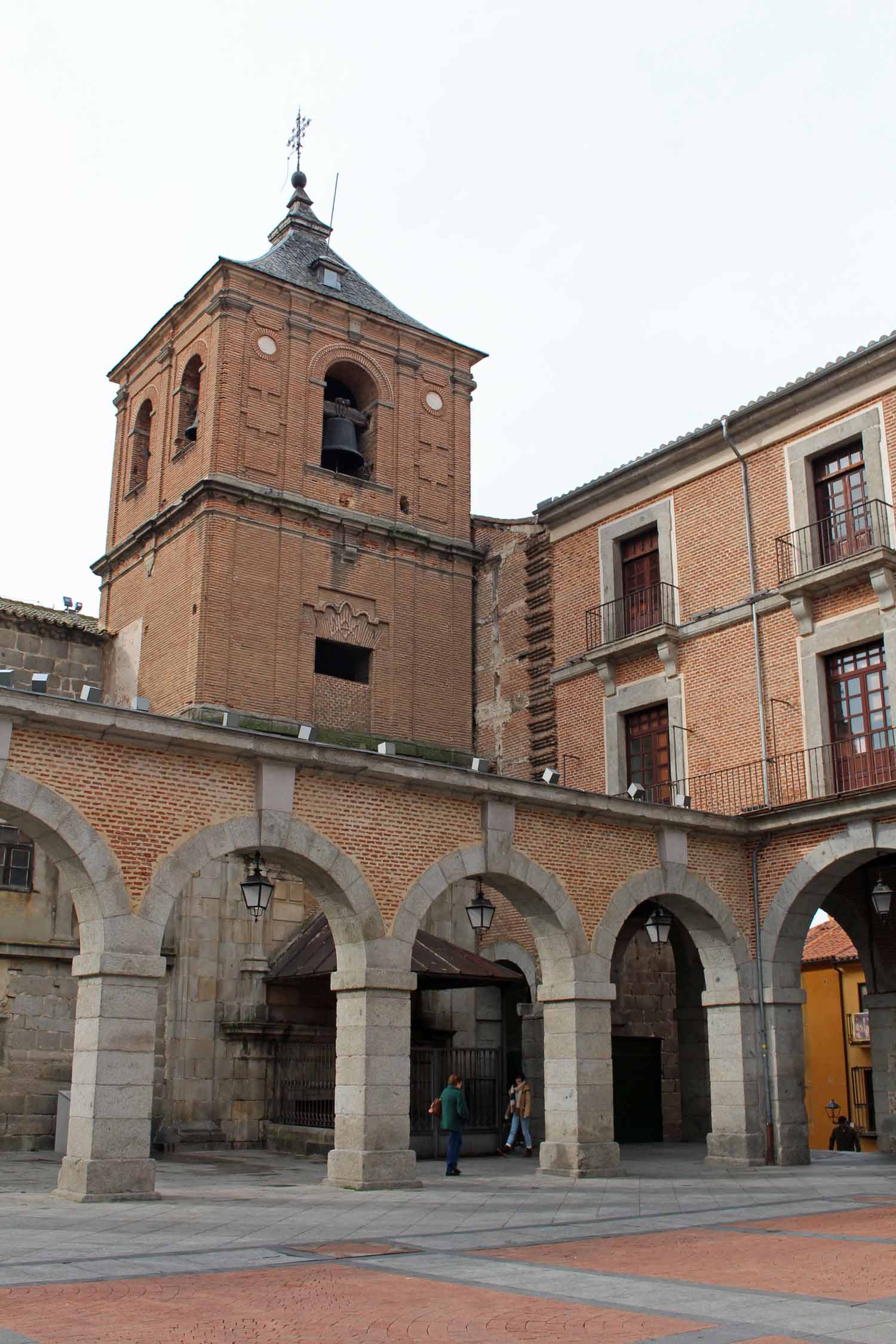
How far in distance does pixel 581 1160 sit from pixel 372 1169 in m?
2.85

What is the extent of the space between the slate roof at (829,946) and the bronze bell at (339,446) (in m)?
16.2

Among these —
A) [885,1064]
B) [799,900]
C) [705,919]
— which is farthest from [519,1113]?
[885,1064]

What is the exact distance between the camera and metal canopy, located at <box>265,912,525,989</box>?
17.8 meters

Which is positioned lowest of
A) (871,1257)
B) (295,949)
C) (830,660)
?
(871,1257)

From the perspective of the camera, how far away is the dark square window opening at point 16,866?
18.5 m

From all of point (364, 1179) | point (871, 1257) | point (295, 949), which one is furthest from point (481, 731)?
point (871, 1257)

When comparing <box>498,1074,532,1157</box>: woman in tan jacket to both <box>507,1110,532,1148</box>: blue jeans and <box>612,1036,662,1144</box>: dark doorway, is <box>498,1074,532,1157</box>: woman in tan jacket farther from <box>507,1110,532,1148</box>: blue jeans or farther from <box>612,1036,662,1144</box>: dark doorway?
<box>612,1036,662,1144</box>: dark doorway

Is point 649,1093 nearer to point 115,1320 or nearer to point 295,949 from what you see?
point 295,949

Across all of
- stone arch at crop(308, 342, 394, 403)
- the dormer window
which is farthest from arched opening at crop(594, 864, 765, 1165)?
the dormer window

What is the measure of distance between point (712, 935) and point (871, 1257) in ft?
29.8

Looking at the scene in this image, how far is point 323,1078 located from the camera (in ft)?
61.0

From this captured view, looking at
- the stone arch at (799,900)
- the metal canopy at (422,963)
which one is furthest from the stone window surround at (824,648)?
the metal canopy at (422,963)

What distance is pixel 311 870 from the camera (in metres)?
13.9

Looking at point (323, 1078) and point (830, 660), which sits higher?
point (830, 660)
